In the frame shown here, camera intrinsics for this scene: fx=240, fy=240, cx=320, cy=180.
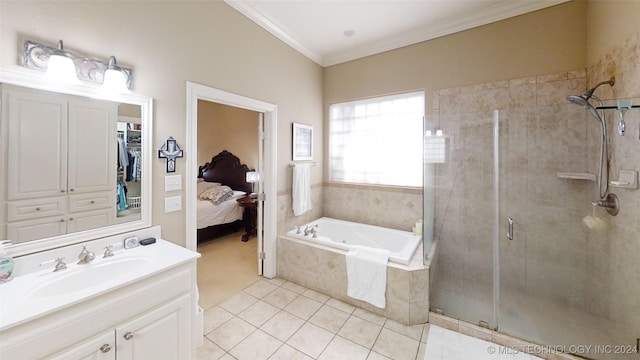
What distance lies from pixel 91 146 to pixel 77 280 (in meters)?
0.80

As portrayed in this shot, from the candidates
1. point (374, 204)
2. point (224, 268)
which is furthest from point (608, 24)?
point (224, 268)

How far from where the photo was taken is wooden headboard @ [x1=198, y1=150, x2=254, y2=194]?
4.99 meters

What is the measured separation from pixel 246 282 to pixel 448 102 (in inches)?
125

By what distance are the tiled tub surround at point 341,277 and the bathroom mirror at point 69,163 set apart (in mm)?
1533

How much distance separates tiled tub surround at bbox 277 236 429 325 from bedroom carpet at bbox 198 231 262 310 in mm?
488

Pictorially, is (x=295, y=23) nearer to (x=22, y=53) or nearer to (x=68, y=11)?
(x=68, y=11)

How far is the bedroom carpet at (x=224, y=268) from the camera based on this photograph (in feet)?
8.46

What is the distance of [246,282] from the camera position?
2.82 m

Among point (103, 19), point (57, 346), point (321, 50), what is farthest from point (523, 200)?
point (103, 19)

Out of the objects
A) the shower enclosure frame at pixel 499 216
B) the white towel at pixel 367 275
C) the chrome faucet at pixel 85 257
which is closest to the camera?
the chrome faucet at pixel 85 257

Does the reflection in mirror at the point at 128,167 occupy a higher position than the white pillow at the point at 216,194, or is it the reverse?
the reflection in mirror at the point at 128,167

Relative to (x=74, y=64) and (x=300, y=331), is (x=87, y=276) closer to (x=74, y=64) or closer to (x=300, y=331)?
(x=74, y=64)

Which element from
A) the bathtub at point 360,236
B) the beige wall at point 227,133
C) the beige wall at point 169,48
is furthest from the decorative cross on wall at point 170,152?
the beige wall at point 227,133

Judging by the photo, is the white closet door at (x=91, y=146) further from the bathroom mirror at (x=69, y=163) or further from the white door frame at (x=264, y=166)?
the white door frame at (x=264, y=166)
